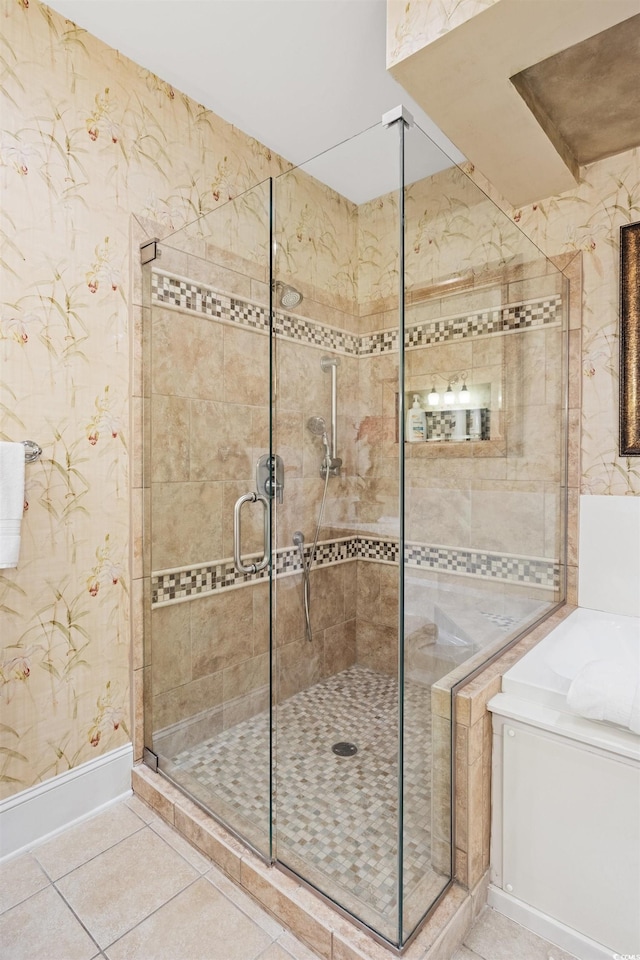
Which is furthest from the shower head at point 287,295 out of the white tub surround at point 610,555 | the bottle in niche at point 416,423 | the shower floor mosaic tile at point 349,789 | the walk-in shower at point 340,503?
the white tub surround at point 610,555

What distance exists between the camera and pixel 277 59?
1.93 meters

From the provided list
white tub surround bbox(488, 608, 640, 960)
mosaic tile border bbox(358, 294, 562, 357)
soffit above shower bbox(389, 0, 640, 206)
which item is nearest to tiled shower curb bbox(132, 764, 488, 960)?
white tub surround bbox(488, 608, 640, 960)

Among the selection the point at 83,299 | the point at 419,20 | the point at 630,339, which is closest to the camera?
the point at 419,20

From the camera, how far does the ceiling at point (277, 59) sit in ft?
5.53

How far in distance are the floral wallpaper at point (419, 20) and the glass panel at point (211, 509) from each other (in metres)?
0.60

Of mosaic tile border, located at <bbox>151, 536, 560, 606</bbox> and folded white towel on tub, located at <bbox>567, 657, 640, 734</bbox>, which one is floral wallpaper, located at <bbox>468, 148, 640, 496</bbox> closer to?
mosaic tile border, located at <bbox>151, 536, 560, 606</bbox>

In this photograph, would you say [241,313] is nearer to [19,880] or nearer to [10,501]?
[10,501]

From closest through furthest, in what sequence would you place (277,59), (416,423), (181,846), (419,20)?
(416,423), (419,20), (181,846), (277,59)

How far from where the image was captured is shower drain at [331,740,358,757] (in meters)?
1.37

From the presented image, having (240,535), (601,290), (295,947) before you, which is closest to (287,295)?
(240,535)

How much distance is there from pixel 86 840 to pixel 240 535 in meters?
1.16

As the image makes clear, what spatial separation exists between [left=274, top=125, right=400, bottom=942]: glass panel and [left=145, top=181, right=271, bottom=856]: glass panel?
0.11 metres

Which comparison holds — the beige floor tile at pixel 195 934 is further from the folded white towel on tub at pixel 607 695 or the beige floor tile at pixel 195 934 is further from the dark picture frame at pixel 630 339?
the dark picture frame at pixel 630 339

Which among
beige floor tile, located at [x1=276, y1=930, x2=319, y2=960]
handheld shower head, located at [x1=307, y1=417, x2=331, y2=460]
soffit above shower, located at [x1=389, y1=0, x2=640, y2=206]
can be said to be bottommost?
beige floor tile, located at [x1=276, y1=930, x2=319, y2=960]
